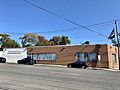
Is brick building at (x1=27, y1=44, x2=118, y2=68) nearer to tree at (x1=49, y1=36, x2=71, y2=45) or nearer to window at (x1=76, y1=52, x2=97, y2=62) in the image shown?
window at (x1=76, y1=52, x2=97, y2=62)

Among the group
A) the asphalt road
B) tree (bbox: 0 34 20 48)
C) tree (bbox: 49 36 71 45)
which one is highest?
tree (bbox: 49 36 71 45)

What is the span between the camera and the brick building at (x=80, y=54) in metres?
44.0

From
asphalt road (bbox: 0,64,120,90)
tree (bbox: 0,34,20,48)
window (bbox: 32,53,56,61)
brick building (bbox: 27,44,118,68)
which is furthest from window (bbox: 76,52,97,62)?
tree (bbox: 0,34,20,48)

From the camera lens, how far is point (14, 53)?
5791 centimetres

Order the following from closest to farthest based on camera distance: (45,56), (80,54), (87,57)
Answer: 1. (87,57)
2. (80,54)
3. (45,56)

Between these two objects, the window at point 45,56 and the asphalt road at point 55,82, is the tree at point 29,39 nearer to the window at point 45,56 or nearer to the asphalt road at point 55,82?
the window at point 45,56

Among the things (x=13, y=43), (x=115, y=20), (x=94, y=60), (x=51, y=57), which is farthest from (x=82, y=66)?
(x=13, y=43)

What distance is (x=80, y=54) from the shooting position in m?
47.0

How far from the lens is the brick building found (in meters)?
44.0

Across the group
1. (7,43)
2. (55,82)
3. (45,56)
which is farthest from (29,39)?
(55,82)

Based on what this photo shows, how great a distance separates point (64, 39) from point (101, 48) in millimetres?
61701

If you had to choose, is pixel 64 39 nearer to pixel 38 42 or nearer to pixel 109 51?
pixel 38 42

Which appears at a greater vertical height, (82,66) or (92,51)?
(92,51)

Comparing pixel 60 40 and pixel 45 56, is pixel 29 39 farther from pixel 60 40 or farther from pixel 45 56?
pixel 45 56
